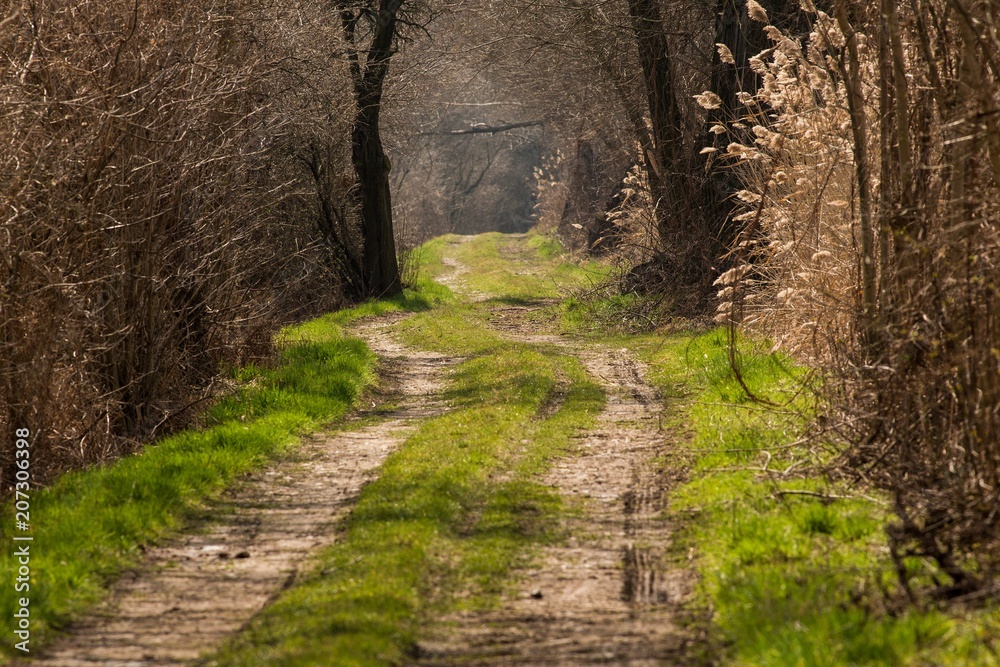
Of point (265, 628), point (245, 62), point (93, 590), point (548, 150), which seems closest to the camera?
point (265, 628)

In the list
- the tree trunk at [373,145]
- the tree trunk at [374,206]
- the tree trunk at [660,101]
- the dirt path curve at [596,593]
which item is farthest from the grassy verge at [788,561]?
the tree trunk at [374,206]

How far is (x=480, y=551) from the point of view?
5883mm

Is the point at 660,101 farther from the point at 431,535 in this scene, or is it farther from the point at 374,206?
the point at 431,535

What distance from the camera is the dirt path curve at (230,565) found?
15.7 ft

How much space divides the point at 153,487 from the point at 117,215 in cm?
279

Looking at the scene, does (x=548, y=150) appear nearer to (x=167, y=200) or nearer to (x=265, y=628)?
(x=167, y=200)

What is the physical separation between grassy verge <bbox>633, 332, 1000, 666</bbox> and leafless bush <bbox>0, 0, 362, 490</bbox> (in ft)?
15.4

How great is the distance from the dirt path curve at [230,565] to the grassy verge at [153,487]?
0.55ft

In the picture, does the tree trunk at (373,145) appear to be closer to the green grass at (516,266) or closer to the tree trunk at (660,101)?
the green grass at (516,266)

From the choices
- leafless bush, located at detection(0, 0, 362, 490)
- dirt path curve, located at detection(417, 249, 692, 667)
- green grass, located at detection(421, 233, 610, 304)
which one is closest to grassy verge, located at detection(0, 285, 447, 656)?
leafless bush, located at detection(0, 0, 362, 490)

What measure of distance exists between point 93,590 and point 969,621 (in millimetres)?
4222

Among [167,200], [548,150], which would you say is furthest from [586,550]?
[548,150]

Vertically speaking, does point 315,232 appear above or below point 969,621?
above

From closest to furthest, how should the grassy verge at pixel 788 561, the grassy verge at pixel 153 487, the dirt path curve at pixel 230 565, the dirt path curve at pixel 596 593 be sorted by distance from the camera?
the grassy verge at pixel 788 561
the dirt path curve at pixel 596 593
the dirt path curve at pixel 230 565
the grassy verge at pixel 153 487
